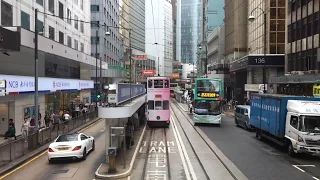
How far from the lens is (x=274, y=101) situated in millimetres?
20969

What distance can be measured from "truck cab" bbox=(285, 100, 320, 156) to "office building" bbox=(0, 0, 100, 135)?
1480 centimetres

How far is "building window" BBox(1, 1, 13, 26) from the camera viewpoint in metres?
24.9

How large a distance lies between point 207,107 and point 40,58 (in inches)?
580

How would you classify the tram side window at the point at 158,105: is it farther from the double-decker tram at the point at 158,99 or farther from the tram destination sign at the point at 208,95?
the tram destination sign at the point at 208,95

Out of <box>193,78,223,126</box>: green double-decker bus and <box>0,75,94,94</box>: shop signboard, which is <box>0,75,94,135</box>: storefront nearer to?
<box>0,75,94,94</box>: shop signboard

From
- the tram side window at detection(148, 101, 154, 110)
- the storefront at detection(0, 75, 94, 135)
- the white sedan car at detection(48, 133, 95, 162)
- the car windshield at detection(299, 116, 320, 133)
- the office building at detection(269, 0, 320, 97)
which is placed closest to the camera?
the white sedan car at detection(48, 133, 95, 162)

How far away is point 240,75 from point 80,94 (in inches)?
1108

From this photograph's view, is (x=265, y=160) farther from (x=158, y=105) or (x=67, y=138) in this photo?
(x=158, y=105)

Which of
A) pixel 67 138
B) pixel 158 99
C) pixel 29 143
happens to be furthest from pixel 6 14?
pixel 158 99

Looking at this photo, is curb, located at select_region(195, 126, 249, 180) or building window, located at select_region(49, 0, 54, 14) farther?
building window, located at select_region(49, 0, 54, 14)

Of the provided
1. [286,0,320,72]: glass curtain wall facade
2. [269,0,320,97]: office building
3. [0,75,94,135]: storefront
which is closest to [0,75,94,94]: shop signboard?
[0,75,94,135]: storefront

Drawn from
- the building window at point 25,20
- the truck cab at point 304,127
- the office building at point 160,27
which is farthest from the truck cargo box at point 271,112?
the office building at point 160,27

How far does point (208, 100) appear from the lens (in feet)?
108

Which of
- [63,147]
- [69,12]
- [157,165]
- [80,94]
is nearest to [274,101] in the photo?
[157,165]
